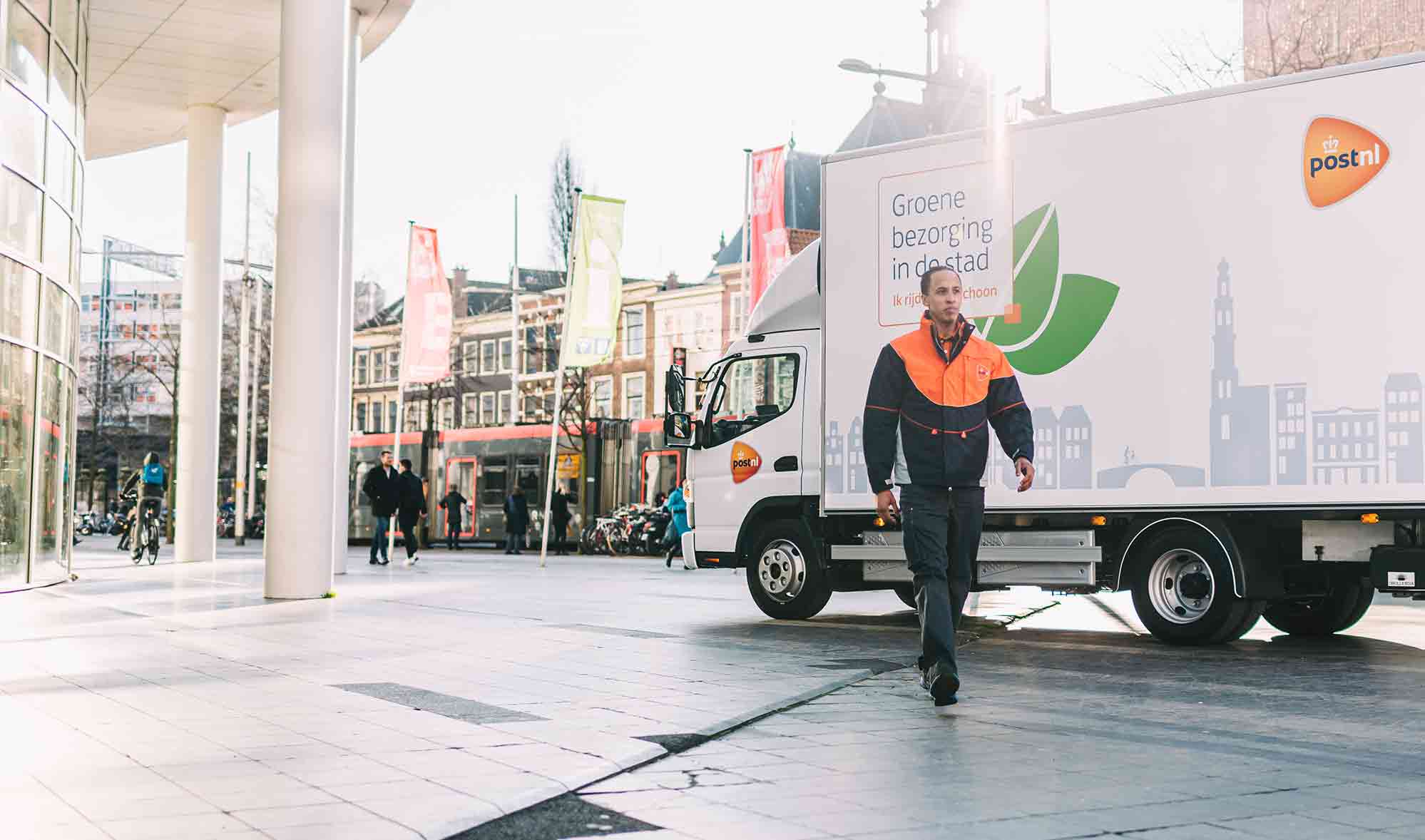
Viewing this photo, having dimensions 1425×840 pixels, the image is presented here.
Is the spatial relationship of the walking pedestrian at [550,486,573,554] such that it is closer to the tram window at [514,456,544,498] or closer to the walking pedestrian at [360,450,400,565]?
the tram window at [514,456,544,498]

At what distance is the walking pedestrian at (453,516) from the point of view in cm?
3616

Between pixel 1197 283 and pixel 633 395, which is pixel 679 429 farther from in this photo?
pixel 633 395

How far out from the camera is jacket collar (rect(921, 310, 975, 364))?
7.11 metres

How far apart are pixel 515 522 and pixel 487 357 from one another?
99.5 ft

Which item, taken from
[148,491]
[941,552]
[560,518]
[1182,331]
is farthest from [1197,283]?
[560,518]

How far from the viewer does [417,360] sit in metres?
24.8

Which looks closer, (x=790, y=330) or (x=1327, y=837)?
(x=1327, y=837)

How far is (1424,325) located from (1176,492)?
183 cm

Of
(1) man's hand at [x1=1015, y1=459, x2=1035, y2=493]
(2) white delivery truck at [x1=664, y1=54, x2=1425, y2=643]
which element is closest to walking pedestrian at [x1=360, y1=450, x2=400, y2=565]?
(2) white delivery truck at [x1=664, y1=54, x2=1425, y2=643]

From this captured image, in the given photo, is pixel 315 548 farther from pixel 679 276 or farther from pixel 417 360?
pixel 679 276

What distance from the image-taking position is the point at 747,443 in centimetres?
1288

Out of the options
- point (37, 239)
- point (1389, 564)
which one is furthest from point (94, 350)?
point (1389, 564)

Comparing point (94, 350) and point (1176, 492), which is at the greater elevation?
point (94, 350)

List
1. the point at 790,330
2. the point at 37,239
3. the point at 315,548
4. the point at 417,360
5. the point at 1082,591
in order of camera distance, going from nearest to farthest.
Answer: the point at 1082,591, the point at 790,330, the point at 315,548, the point at 37,239, the point at 417,360
